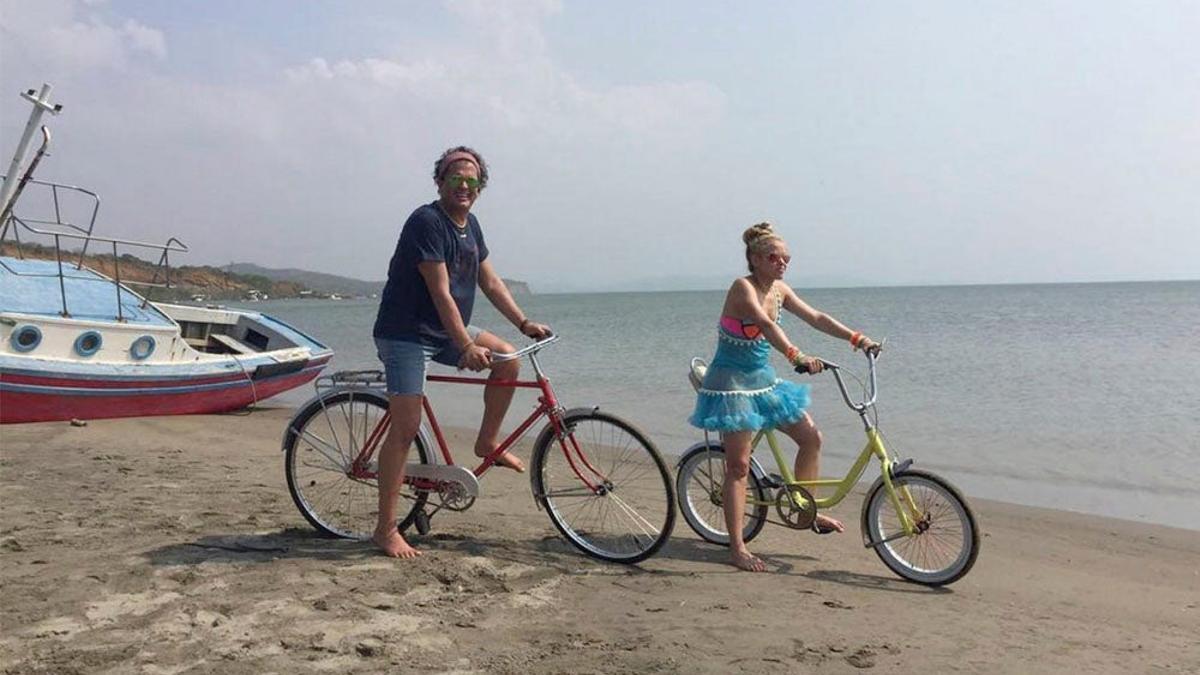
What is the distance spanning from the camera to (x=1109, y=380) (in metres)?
16.6

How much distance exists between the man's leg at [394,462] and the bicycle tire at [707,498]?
173cm

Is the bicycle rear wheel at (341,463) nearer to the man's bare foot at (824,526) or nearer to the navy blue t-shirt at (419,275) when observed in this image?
the navy blue t-shirt at (419,275)

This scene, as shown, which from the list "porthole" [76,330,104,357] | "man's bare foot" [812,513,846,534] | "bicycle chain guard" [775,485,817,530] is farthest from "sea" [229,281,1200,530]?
"porthole" [76,330,104,357]

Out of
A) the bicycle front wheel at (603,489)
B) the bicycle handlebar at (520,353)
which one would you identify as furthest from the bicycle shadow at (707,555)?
the bicycle handlebar at (520,353)

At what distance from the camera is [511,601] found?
3898 mm

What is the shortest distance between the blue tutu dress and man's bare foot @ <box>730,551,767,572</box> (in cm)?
68

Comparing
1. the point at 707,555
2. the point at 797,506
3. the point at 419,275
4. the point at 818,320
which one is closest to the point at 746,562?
the point at 707,555

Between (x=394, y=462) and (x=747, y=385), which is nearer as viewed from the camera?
(x=394, y=462)

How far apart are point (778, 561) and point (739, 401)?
1005mm

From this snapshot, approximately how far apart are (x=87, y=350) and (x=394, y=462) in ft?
24.7

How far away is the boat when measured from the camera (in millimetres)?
9688

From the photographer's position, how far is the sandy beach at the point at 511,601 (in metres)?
3.32

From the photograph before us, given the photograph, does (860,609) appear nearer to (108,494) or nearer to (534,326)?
(534,326)

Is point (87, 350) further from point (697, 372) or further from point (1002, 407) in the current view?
point (1002, 407)
